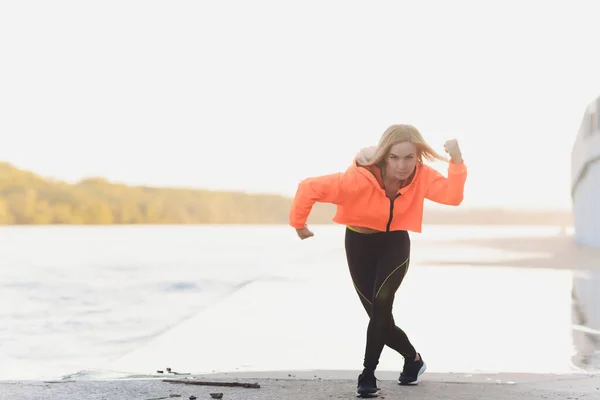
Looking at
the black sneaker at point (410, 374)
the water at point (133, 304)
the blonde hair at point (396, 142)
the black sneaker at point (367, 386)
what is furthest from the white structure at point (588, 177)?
the black sneaker at point (367, 386)

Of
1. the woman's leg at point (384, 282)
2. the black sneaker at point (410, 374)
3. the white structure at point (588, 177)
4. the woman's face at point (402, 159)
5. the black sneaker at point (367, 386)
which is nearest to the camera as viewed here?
the woman's face at point (402, 159)

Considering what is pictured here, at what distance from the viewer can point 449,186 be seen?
5074 mm

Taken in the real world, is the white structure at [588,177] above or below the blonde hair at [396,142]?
above

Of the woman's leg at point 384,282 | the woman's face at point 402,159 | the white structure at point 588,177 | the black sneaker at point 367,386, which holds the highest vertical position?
the white structure at point 588,177

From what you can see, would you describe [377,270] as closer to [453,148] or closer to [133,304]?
[453,148]

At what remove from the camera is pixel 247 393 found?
522cm

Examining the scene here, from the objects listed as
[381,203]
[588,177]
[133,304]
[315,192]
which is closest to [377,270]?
[381,203]

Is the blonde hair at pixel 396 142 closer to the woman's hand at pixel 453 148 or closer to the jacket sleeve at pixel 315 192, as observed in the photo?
the woman's hand at pixel 453 148

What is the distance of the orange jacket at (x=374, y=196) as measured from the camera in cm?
500

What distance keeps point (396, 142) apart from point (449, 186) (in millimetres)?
462

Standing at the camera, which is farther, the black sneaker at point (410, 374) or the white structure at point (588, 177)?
the white structure at point (588, 177)

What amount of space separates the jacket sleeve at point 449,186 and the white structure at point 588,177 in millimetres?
26011

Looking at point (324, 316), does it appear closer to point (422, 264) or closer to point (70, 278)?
point (422, 264)

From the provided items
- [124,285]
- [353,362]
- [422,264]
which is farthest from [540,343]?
[124,285]
